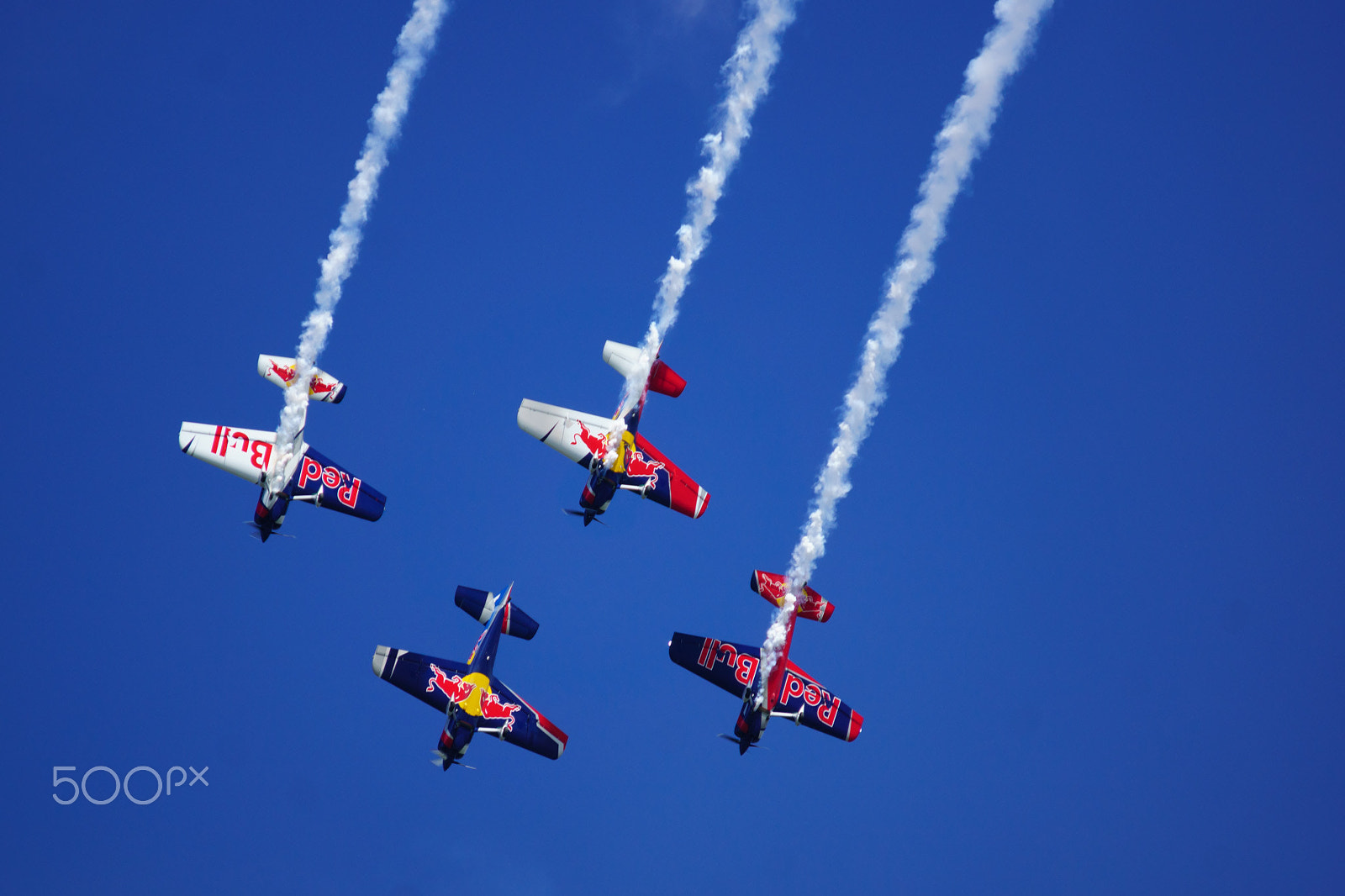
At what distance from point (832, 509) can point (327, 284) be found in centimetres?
1628

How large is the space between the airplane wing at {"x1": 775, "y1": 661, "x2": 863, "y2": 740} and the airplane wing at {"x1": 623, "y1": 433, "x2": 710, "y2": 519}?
19.8ft

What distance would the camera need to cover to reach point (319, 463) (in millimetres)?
44062

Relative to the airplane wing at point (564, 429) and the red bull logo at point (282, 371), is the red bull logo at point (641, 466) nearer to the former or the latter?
the airplane wing at point (564, 429)

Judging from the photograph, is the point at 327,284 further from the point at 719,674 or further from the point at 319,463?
the point at 719,674

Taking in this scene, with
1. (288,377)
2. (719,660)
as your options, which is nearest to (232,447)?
(288,377)

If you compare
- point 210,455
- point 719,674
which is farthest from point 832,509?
point 210,455

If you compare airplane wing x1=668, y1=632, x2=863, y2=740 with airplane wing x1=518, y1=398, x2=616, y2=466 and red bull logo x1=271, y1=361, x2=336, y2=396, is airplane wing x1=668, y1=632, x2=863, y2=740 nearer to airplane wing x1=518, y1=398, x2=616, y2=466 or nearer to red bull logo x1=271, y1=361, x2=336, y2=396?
airplane wing x1=518, y1=398, x2=616, y2=466

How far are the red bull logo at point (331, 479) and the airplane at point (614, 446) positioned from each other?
597cm

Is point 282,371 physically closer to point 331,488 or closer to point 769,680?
point 331,488

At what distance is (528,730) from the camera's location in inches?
1786

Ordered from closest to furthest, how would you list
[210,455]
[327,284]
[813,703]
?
[327,284]
[210,455]
[813,703]

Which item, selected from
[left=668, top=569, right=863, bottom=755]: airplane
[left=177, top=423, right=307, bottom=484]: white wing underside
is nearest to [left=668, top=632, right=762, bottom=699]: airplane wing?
[left=668, top=569, right=863, bottom=755]: airplane

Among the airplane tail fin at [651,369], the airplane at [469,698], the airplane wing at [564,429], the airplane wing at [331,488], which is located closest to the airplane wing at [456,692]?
the airplane at [469,698]

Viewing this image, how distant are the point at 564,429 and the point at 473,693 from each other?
8.97 m
